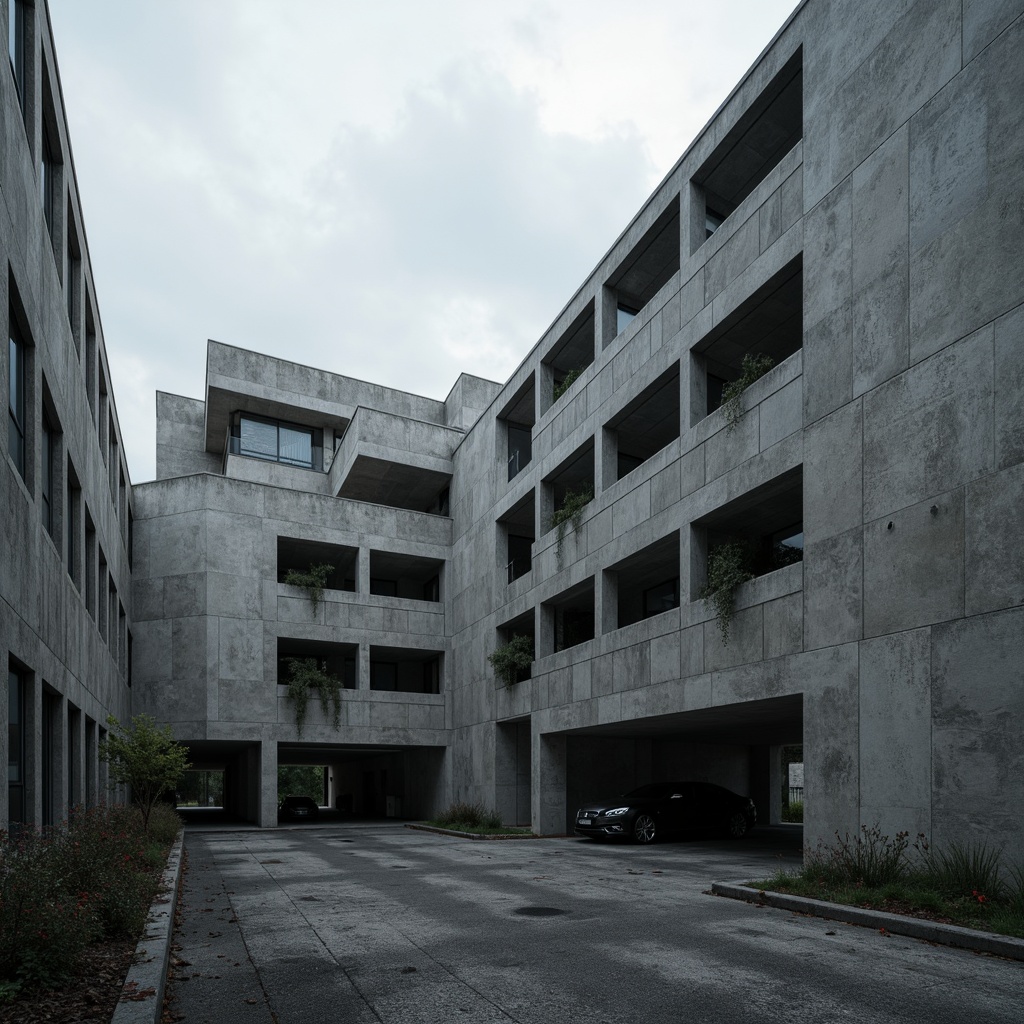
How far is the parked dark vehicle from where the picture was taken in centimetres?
3822

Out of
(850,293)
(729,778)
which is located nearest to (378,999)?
(850,293)

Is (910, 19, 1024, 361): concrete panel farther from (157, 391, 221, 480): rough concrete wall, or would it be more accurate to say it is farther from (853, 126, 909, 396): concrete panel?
(157, 391, 221, 480): rough concrete wall

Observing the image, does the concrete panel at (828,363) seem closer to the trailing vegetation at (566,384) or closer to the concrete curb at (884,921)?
the concrete curb at (884,921)

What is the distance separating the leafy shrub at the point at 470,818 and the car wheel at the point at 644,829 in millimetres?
6167

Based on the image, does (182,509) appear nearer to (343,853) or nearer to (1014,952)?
(343,853)

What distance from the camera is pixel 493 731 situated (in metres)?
30.8

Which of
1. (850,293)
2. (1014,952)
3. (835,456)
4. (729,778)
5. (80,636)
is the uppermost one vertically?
(850,293)

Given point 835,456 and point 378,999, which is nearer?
point 378,999

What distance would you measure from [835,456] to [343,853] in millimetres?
13785

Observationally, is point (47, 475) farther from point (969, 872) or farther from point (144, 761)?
point (969, 872)

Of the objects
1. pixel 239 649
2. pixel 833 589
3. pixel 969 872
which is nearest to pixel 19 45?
pixel 833 589

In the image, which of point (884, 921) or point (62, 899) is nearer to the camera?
point (62, 899)

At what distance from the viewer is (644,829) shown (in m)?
22.4

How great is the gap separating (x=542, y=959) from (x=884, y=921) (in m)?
4.09
